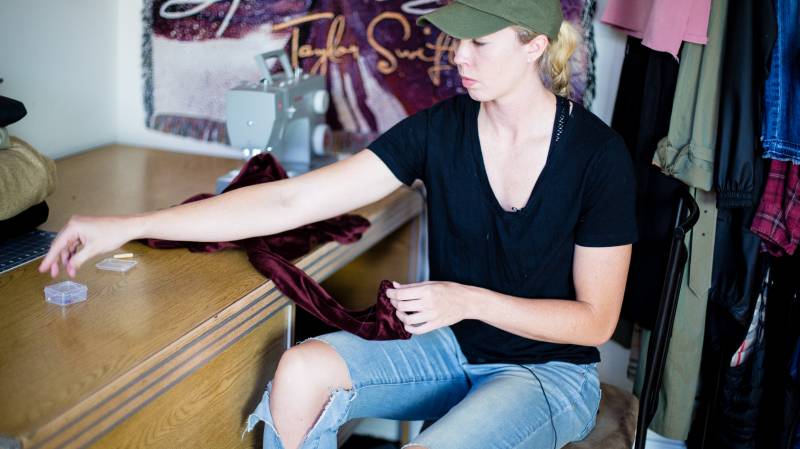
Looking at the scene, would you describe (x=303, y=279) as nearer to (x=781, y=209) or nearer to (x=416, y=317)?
(x=416, y=317)

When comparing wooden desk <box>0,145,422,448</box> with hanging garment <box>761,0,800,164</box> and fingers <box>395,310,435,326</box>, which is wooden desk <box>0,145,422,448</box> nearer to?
fingers <box>395,310,435,326</box>

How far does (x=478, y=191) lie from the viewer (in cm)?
155

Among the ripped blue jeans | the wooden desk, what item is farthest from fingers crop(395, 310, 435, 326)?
the wooden desk

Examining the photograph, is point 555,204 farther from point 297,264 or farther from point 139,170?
point 139,170

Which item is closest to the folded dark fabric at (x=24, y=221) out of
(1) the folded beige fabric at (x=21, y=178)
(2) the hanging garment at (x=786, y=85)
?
(1) the folded beige fabric at (x=21, y=178)

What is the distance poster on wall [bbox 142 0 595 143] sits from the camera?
2.23 m

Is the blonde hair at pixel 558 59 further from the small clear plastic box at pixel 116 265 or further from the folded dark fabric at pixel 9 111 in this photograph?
the folded dark fabric at pixel 9 111

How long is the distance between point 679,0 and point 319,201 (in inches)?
32.9

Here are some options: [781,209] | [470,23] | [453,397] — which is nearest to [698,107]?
[781,209]

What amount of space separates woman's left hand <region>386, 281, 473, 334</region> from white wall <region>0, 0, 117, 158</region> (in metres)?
1.22

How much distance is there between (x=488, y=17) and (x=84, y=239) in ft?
2.40

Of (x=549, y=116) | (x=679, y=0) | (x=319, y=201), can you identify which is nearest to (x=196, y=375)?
(x=319, y=201)

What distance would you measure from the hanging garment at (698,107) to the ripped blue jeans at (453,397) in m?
0.51

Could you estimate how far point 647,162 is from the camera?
1.90 metres
